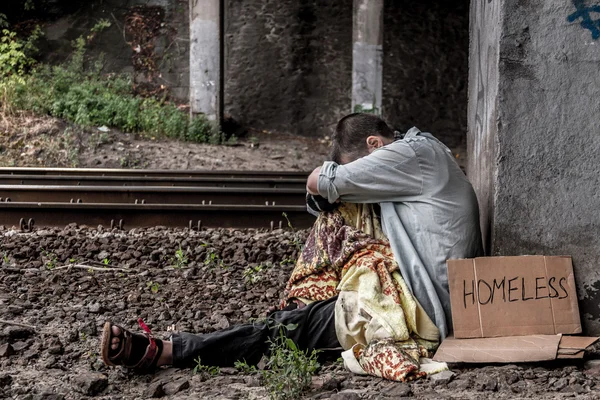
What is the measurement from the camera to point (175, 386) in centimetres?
316

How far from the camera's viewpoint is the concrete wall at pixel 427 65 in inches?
643

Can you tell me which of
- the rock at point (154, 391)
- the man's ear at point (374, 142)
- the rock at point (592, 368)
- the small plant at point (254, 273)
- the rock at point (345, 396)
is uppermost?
the man's ear at point (374, 142)

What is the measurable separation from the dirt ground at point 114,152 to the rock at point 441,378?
890cm

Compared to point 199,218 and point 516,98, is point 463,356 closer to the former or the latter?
point 516,98

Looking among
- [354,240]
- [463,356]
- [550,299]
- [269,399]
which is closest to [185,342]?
[269,399]

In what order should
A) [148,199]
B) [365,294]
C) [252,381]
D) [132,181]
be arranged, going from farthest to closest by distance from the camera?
[132,181] → [148,199] → [365,294] → [252,381]

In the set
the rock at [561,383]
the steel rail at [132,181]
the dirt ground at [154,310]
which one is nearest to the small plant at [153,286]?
the dirt ground at [154,310]

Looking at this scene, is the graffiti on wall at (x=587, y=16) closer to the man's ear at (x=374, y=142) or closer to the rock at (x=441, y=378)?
the man's ear at (x=374, y=142)

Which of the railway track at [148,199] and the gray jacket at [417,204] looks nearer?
the gray jacket at [417,204]

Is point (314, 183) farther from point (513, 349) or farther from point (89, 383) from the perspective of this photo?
point (89, 383)

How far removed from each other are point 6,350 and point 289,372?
142 cm

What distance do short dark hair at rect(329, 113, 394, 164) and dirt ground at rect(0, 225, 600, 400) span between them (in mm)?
1008

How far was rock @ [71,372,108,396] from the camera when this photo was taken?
316 cm

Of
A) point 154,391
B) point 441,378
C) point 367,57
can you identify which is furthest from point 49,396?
point 367,57
